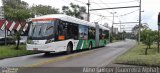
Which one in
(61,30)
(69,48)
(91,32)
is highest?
(61,30)

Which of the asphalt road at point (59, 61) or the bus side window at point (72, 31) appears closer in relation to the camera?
the asphalt road at point (59, 61)

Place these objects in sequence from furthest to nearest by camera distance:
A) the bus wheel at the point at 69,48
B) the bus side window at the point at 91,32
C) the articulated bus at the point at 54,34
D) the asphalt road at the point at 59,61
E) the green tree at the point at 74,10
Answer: the green tree at the point at 74,10 → the bus side window at the point at 91,32 → the bus wheel at the point at 69,48 → the articulated bus at the point at 54,34 → the asphalt road at the point at 59,61

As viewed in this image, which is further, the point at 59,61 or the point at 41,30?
the point at 41,30

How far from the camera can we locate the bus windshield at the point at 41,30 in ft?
67.9

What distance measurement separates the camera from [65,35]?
73.7ft

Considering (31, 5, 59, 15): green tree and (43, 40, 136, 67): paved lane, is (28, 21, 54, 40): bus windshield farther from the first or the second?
(31, 5, 59, 15): green tree

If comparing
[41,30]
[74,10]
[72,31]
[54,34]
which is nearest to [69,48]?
[72,31]

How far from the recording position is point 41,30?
823 inches

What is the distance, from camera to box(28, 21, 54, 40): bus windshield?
20.7 meters

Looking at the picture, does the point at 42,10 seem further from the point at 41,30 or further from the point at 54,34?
the point at 54,34

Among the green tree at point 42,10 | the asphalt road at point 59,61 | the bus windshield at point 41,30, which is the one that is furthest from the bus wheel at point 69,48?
the green tree at point 42,10

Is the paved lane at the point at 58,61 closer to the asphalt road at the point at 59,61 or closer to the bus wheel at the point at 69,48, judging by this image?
the asphalt road at the point at 59,61

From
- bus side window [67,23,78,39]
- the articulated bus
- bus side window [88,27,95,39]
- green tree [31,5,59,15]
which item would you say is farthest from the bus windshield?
green tree [31,5,59,15]

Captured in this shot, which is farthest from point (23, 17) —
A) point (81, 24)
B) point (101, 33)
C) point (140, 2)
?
point (140, 2)
